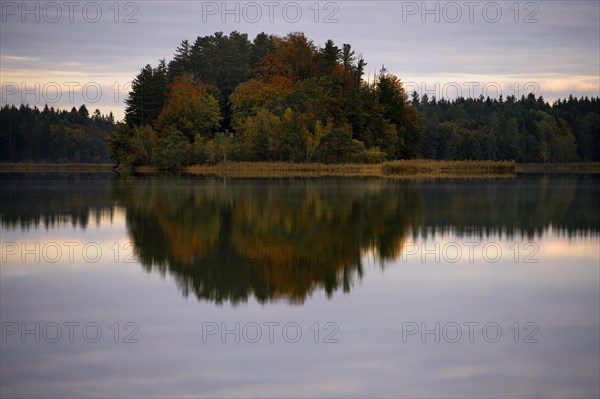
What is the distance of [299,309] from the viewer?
44.6 feet

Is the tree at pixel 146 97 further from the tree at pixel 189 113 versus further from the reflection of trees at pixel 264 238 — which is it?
the reflection of trees at pixel 264 238

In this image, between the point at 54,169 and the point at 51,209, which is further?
the point at 54,169

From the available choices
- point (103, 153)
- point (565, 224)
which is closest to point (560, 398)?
point (565, 224)

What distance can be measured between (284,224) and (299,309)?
13040mm

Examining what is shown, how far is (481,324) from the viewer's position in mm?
12711

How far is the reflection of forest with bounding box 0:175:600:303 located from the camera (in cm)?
1675

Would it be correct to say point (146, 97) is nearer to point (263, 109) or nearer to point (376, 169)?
point (263, 109)

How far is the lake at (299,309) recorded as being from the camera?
1001 cm

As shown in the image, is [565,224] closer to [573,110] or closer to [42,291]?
[42,291]

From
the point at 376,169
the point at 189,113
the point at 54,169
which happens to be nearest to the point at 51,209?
the point at 376,169

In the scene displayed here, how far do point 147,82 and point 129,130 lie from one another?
20.3ft

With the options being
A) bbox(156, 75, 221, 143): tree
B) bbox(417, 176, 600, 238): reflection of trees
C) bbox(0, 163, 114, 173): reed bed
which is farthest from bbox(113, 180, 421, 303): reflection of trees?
bbox(0, 163, 114, 173): reed bed

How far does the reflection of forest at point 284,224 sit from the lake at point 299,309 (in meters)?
→ 0.10

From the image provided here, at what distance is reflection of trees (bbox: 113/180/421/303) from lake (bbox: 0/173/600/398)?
10 cm
